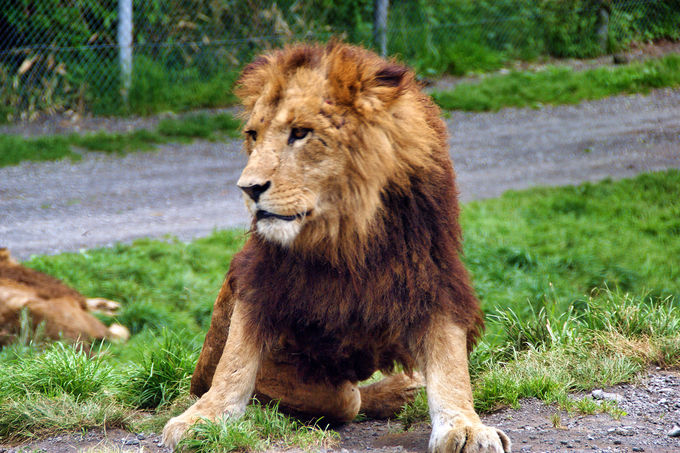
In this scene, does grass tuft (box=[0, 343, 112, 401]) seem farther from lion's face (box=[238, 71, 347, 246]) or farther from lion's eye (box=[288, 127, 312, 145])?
lion's eye (box=[288, 127, 312, 145])

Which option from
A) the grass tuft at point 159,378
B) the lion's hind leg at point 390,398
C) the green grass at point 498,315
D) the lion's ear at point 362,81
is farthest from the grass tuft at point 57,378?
the lion's ear at point 362,81

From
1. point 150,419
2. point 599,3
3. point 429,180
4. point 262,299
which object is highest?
point 599,3

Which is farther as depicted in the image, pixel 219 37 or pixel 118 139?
pixel 219 37

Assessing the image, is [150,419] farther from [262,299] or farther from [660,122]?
[660,122]

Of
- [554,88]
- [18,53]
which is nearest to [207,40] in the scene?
[18,53]

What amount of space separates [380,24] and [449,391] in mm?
10005

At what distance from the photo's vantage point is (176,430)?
3.68 metres

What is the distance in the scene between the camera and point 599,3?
13.2 m

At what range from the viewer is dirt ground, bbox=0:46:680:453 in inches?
362

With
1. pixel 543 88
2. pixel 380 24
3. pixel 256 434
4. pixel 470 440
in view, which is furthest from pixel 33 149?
pixel 470 440

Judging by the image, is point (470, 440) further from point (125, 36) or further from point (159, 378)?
point (125, 36)

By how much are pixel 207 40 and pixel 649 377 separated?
971cm

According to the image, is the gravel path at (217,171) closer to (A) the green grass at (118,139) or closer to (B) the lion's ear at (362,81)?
(A) the green grass at (118,139)

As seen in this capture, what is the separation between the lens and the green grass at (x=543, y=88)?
1235cm
